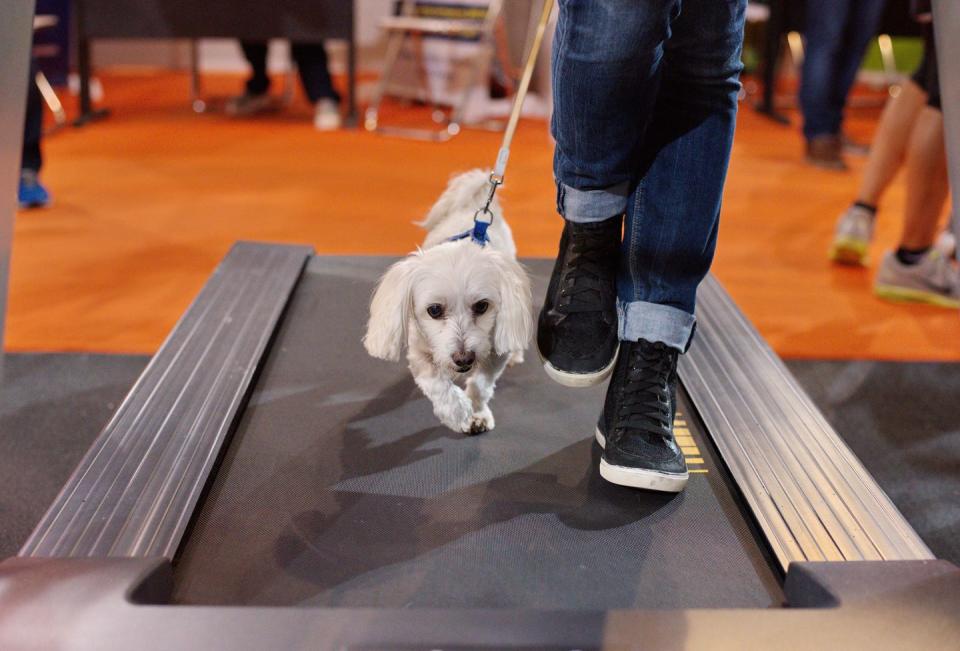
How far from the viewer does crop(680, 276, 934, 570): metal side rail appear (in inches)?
48.3

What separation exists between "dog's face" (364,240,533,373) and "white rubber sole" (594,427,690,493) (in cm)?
26

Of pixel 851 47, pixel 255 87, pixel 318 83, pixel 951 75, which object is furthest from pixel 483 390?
Answer: pixel 255 87

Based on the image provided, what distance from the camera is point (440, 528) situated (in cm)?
128

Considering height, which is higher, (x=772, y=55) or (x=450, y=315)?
(x=450, y=315)

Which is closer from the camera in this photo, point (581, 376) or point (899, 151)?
point (581, 376)

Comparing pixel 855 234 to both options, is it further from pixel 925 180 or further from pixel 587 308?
pixel 587 308

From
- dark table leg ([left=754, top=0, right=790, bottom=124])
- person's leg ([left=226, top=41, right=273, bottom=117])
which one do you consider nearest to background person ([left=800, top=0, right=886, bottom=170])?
dark table leg ([left=754, top=0, right=790, bottom=124])

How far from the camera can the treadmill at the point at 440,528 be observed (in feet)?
3.23

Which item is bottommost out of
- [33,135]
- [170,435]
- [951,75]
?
[33,135]

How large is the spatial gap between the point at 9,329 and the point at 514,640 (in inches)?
73.4

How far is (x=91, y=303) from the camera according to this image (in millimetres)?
2498

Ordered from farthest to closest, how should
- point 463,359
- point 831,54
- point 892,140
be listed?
point 831,54, point 892,140, point 463,359

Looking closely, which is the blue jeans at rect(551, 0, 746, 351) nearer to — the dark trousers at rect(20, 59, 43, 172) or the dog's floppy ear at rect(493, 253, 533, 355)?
the dog's floppy ear at rect(493, 253, 533, 355)

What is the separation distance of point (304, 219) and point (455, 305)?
2.00m
